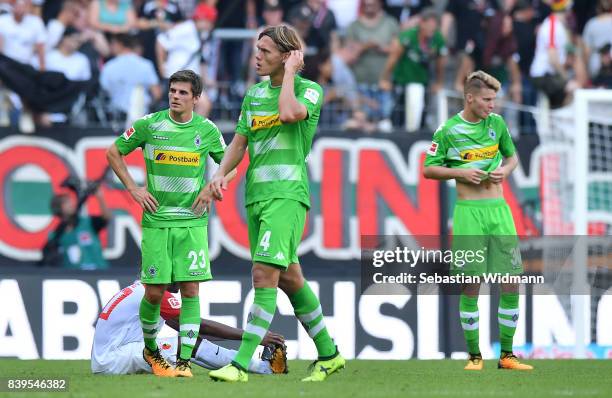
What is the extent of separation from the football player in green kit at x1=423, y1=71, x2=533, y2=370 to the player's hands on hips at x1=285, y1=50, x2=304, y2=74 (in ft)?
7.47

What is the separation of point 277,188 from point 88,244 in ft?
22.1

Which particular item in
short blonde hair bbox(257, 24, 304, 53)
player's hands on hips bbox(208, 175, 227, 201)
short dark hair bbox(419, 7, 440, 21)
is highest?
short dark hair bbox(419, 7, 440, 21)

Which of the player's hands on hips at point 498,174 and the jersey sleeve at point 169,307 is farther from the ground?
the player's hands on hips at point 498,174

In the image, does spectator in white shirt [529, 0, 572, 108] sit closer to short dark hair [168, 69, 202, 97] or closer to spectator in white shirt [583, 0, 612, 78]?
spectator in white shirt [583, 0, 612, 78]

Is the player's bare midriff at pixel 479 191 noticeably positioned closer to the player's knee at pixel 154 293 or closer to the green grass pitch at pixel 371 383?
the green grass pitch at pixel 371 383

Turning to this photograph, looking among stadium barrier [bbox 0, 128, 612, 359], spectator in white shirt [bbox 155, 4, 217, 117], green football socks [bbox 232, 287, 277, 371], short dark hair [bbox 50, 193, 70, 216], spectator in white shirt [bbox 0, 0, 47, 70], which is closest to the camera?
green football socks [bbox 232, 287, 277, 371]

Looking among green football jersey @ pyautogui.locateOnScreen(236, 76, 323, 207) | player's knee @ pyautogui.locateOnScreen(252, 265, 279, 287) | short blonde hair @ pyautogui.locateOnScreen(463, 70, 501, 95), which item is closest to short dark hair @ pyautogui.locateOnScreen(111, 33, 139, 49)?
short blonde hair @ pyautogui.locateOnScreen(463, 70, 501, 95)

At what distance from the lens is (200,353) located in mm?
9820

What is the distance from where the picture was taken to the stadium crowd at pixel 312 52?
15359 mm

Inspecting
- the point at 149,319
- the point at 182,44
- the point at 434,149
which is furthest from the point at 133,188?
the point at 182,44

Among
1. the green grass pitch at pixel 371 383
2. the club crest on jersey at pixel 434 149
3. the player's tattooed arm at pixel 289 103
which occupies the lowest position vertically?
the green grass pitch at pixel 371 383

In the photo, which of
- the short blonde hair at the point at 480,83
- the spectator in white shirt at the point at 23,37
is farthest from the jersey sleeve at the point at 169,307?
the spectator in white shirt at the point at 23,37

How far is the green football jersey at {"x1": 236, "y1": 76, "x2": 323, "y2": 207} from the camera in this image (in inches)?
342

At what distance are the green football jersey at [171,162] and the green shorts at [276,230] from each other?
883mm
